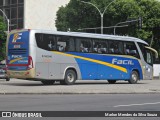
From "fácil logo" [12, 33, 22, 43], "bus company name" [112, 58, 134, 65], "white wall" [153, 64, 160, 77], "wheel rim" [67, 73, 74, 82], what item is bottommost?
"white wall" [153, 64, 160, 77]

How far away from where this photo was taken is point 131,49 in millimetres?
32500

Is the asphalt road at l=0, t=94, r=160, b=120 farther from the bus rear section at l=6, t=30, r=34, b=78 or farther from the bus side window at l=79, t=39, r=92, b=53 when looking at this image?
the bus side window at l=79, t=39, r=92, b=53

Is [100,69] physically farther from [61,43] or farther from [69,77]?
[61,43]

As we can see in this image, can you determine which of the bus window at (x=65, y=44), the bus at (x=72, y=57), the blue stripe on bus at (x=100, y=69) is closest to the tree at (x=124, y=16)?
the bus at (x=72, y=57)

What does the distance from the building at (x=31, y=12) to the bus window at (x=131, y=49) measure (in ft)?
159

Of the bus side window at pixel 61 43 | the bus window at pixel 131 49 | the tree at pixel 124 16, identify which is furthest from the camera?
the tree at pixel 124 16

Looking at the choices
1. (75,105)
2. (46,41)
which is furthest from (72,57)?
(75,105)

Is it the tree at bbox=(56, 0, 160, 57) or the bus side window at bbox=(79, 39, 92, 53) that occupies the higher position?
the tree at bbox=(56, 0, 160, 57)

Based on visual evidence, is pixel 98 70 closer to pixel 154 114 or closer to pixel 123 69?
pixel 123 69

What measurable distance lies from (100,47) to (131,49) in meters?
3.30

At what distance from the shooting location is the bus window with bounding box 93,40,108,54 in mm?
29825

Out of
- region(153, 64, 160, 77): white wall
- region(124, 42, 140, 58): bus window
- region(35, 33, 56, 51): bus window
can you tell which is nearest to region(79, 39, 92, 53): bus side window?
region(35, 33, 56, 51): bus window

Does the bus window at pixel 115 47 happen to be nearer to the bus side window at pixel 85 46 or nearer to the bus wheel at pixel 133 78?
the bus side window at pixel 85 46

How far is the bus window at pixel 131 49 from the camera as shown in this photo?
32031mm
